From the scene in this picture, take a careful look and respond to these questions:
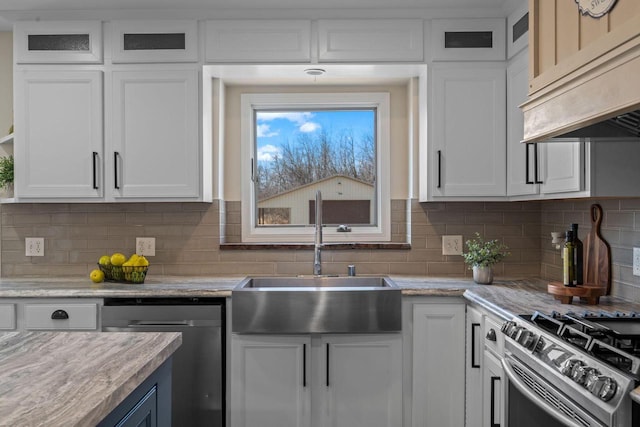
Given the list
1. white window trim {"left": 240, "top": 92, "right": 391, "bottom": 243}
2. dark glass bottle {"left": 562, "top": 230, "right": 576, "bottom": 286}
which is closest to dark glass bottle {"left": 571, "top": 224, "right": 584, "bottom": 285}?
dark glass bottle {"left": 562, "top": 230, "right": 576, "bottom": 286}

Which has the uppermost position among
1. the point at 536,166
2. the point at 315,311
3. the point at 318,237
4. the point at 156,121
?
the point at 156,121

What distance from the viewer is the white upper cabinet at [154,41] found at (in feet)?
9.39

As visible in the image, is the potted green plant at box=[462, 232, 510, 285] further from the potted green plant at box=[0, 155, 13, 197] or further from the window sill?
the potted green plant at box=[0, 155, 13, 197]

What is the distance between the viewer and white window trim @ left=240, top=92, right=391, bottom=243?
3.29 meters

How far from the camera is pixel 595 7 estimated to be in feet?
4.44

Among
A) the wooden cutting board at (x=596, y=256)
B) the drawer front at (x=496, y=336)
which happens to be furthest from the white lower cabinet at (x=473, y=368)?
the wooden cutting board at (x=596, y=256)

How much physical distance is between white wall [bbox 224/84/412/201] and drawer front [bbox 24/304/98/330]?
1110mm

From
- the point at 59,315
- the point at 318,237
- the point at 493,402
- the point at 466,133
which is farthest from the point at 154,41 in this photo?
the point at 493,402

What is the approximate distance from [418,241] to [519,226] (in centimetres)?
62

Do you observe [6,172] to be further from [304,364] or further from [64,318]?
[304,364]

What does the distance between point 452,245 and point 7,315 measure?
8.12ft

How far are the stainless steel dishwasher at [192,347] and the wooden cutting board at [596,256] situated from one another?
1.80 meters

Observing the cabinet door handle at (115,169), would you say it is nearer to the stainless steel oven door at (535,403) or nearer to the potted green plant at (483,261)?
the potted green plant at (483,261)

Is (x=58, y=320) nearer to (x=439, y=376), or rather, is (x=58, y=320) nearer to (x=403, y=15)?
(x=439, y=376)
